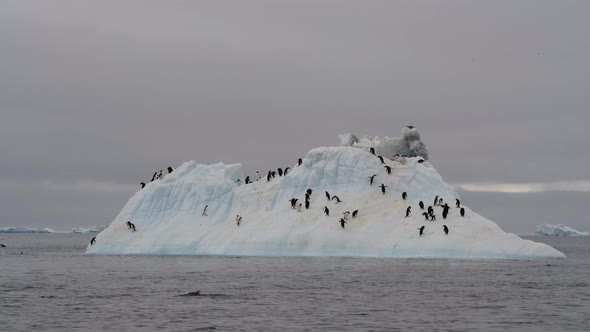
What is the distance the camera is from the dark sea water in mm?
29531

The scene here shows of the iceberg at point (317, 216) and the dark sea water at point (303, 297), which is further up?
the iceberg at point (317, 216)

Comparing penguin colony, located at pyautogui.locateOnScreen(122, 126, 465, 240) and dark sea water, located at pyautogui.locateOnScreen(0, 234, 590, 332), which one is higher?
penguin colony, located at pyautogui.locateOnScreen(122, 126, 465, 240)

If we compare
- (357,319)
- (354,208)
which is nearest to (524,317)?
(357,319)

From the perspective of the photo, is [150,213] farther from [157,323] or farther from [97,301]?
[157,323]

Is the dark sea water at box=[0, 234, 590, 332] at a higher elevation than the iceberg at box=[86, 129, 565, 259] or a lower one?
lower

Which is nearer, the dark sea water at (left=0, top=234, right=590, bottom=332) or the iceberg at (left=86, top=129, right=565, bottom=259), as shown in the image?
the dark sea water at (left=0, top=234, right=590, bottom=332)

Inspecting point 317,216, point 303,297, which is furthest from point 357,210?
point 303,297

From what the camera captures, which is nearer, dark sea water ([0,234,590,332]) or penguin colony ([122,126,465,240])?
dark sea water ([0,234,590,332])

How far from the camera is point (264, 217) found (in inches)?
2670

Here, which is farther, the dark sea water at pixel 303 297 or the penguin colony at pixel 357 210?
the penguin colony at pixel 357 210

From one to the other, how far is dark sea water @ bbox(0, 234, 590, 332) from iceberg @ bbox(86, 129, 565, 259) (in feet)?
6.27

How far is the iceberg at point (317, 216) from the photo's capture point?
60.1 meters

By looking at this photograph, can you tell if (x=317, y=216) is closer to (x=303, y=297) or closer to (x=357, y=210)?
(x=357, y=210)

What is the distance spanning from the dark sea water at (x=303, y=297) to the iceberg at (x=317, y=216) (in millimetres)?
1910
